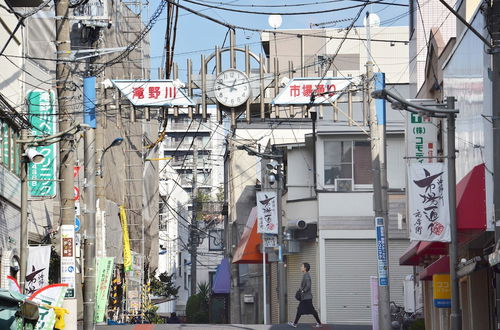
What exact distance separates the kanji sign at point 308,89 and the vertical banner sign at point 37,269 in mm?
8534

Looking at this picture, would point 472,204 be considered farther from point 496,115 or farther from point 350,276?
point 350,276

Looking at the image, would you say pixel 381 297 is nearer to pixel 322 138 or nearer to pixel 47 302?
pixel 47 302

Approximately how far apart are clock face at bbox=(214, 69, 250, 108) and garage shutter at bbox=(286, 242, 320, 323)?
480 inches

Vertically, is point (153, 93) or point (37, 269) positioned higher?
point (153, 93)

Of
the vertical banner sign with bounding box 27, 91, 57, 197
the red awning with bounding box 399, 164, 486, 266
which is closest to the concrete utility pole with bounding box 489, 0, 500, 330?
the red awning with bounding box 399, 164, 486, 266

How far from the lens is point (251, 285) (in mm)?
58375

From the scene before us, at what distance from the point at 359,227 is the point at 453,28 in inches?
455

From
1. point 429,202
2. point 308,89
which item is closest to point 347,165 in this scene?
point 308,89

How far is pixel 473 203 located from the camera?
20.8 m

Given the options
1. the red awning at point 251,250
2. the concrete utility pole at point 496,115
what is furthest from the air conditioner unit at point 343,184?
the concrete utility pole at point 496,115

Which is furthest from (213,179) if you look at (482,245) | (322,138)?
(482,245)

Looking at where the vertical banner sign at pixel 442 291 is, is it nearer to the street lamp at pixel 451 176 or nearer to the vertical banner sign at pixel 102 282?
the street lamp at pixel 451 176

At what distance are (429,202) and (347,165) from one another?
2178cm

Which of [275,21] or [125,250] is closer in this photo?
[125,250]
